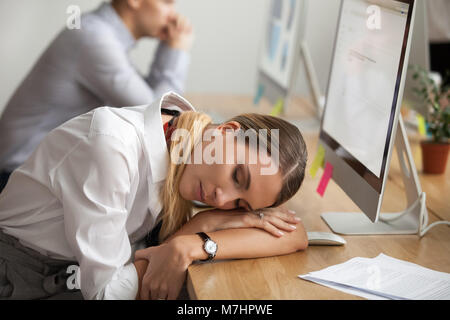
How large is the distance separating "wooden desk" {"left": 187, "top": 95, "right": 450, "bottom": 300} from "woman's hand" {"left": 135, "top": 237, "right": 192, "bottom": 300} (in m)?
0.02

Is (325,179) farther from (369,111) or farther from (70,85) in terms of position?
(70,85)

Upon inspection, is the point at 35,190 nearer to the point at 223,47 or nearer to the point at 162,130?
the point at 162,130

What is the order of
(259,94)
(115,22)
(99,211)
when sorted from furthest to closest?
(259,94) < (115,22) < (99,211)

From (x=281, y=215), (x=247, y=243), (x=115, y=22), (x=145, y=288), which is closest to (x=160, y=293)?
(x=145, y=288)

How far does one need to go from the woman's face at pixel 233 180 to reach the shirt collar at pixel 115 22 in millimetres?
1097

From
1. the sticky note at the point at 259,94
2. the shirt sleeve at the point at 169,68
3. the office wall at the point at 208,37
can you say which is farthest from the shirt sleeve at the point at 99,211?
the office wall at the point at 208,37

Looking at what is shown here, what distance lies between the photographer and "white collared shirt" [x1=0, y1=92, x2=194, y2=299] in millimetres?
1011

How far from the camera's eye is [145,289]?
105 cm

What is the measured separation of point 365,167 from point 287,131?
24 cm

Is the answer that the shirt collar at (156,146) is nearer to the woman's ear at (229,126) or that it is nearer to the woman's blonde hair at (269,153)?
the woman's blonde hair at (269,153)

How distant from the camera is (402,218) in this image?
1.35 m

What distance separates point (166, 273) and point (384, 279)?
1.37 feet

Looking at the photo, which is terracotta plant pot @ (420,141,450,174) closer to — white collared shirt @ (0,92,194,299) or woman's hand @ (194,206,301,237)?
woman's hand @ (194,206,301,237)
